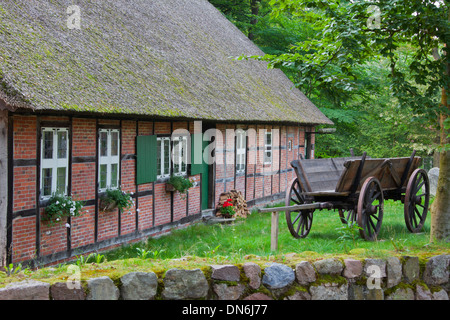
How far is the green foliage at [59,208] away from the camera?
848 cm

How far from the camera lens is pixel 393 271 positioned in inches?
219

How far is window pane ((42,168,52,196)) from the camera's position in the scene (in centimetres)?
859

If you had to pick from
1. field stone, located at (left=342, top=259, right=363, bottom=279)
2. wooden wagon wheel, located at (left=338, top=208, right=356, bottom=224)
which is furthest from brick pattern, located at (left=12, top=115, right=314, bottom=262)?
field stone, located at (left=342, top=259, right=363, bottom=279)

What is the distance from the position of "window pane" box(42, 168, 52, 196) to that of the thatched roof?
4.06 ft

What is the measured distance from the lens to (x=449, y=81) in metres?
7.50

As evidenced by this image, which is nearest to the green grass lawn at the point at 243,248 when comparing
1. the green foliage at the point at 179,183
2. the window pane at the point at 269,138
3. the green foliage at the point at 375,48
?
the green foliage at the point at 179,183

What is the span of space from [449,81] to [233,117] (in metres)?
6.17

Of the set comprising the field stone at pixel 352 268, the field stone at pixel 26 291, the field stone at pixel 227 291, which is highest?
the field stone at pixel 26 291

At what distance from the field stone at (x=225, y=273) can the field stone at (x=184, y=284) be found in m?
0.13

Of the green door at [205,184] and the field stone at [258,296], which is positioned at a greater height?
the green door at [205,184]

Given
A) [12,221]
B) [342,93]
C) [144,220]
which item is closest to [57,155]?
[12,221]

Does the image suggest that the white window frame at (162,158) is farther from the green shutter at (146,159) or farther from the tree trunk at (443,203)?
the tree trunk at (443,203)

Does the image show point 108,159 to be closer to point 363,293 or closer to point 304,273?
point 304,273

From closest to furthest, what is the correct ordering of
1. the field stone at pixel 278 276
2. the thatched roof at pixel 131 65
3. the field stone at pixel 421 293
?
1. the field stone at pixel 278 276
2. the field stone at pixel 421 293
3. the thatched roof at pixel 131 65
